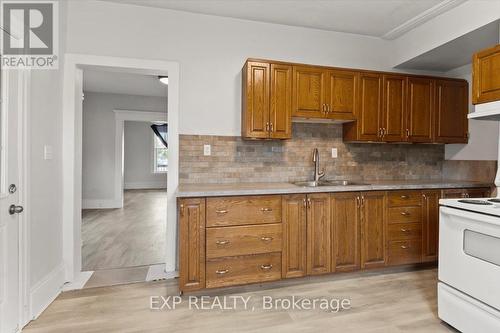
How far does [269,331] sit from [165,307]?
0.89 metres

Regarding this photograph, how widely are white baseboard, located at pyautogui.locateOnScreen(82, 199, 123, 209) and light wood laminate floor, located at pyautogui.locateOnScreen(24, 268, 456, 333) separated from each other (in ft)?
13.5

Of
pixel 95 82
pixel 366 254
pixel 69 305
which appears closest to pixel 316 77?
pixel 366 254

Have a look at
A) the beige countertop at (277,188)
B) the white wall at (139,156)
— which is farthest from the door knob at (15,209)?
the white wall at (139,156)

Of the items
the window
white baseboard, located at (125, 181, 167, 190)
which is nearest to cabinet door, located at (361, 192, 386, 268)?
the window

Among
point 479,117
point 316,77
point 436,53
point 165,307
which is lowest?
point 165,307

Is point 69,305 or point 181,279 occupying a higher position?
point 181,279

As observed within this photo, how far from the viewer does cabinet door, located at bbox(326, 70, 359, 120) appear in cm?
292

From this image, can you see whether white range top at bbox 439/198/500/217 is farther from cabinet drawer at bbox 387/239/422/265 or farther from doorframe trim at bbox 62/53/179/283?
doorframe trim at bbox 62/53/179/283

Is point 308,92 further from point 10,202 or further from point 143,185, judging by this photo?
point 143,185

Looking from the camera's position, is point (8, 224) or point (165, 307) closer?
point (8, 224)

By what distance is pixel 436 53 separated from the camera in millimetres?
3064

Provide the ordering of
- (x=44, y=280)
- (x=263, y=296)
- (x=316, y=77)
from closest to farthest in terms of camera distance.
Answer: (x=44, y=280) → (x=263, y=296) → (x=316, y=77)

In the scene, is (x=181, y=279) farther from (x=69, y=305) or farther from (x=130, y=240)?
(x=130, y=240)

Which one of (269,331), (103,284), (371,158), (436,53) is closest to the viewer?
(269,331)
